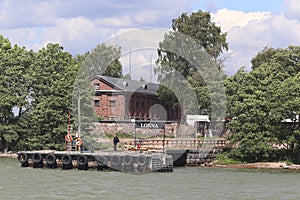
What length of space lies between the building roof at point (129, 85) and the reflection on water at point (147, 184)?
38482 millimetres

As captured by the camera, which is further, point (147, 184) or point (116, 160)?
point (116, 160)

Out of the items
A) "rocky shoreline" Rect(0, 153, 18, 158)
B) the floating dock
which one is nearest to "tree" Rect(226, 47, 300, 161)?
the floating dock

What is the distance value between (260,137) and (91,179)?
70.4 feet

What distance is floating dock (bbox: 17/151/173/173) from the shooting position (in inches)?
2156

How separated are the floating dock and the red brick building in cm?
2889

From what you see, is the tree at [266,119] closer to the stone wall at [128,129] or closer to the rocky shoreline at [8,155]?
the stone wall at [128,129]

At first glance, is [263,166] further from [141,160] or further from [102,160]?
[102,160]

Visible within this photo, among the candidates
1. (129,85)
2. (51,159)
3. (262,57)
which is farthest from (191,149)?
(262,57)

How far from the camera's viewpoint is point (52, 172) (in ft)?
183

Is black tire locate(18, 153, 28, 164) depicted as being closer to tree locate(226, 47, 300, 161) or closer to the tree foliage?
the tree foliage

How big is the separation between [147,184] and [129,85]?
55535 mm

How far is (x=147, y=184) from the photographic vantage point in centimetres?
4609

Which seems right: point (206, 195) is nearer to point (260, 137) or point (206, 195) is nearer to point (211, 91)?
point (260, 137)

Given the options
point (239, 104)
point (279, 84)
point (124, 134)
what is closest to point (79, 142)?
point (239, 104)
